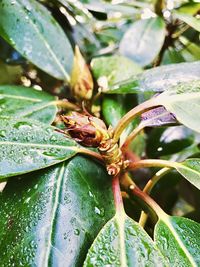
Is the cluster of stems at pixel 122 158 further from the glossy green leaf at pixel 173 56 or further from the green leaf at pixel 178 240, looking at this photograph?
the glossy green leaf at pixel 173 56

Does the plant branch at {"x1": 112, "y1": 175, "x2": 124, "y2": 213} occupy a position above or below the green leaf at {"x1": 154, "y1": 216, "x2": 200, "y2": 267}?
above

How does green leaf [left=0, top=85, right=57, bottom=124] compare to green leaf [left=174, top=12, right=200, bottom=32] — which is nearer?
green leaf [left=0, top=85, right=57, bottom=124]

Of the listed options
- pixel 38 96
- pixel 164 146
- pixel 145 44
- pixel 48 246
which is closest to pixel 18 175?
pixel 48 246

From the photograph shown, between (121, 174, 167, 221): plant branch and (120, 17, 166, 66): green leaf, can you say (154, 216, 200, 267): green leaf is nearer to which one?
(121, 174, 167, 221): plant branch

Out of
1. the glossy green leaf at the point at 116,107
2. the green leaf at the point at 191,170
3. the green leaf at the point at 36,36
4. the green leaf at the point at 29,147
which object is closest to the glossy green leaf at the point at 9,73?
the green leaf at the point at 36,36

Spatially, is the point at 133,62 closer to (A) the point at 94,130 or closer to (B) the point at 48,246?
(A) the point at 94,130

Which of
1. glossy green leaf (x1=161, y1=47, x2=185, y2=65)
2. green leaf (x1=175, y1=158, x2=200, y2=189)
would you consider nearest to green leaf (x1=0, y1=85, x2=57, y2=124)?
green leaf (x1=175, y1=158, x2=200, y2=189)
